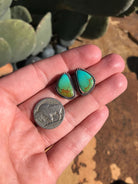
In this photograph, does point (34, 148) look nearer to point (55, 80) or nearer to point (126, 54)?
point (55, 80)

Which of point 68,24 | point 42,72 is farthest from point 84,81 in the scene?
point 68,24

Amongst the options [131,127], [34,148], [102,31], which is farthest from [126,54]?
[34,148]

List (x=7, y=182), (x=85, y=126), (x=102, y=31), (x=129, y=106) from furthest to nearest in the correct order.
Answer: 1. (x=129, y=106)
2. (x=102, y=31)
3. (x=85, y=126)
4. (x=7, y=182)

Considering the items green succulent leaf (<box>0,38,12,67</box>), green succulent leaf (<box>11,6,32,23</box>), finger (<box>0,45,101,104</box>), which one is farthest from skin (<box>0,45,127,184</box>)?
green succulent leaf (<box>11,6,32,23</box>)

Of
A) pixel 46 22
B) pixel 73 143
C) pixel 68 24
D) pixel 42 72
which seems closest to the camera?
pixel 73 143

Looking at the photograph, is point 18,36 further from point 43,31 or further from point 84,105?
point 84,105
